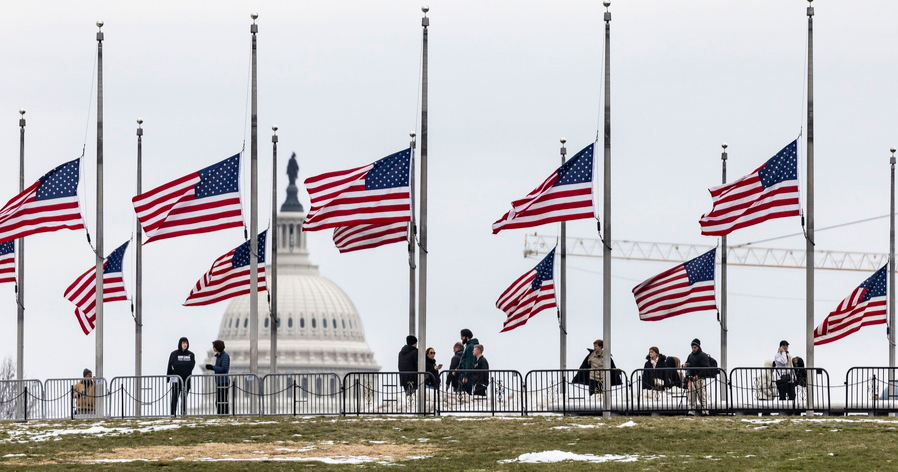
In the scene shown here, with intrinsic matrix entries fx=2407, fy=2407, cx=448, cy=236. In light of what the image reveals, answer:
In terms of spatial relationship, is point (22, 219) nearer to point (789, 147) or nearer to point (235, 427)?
point (235, 427)

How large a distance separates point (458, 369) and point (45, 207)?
10142 millimetres

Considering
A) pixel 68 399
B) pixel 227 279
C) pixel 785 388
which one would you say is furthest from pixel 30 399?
pixel 785 388

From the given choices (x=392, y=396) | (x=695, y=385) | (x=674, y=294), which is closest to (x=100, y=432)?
(x=392, y=396)

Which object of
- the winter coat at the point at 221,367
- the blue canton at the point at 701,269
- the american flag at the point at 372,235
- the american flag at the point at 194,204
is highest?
the american flag at the point at 194,204

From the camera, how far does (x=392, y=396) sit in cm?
5153

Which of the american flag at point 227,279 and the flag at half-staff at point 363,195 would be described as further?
the american flag at point 227,279

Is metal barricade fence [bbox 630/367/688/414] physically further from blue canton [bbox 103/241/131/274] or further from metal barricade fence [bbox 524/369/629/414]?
blue canton [bbox 103/241/131/274]

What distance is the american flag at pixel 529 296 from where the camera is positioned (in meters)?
61.3

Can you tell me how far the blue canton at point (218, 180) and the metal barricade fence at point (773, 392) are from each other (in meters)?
11.8

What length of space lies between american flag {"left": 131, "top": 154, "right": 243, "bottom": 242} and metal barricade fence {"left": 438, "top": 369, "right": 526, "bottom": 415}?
6180 millimetres

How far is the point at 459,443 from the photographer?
42844mm

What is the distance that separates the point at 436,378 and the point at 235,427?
Result: 5809 mm

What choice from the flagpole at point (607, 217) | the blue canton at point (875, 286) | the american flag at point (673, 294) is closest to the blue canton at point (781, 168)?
the flagpole at point (607, 217)

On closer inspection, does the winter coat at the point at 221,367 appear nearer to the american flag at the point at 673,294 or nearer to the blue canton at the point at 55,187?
the blue canton at the point at 55,187
